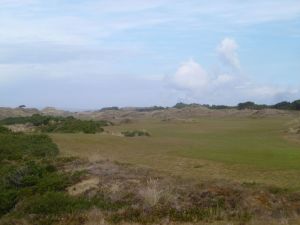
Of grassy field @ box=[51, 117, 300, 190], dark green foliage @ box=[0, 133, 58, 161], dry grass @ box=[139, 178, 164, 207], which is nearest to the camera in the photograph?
dry grass @ box=[139, 178, 164, 207]

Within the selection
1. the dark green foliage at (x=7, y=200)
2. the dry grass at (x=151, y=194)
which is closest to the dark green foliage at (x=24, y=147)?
the dark green foliage at (x=7, y=200)

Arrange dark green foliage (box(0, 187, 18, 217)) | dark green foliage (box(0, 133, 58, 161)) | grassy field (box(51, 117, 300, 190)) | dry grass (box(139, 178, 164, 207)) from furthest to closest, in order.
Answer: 1. dark green foliage (box(0, 133, 58, 161))
2. grassy field (box(51, 117, 300, 190))
3. dark green foliage (box(0, 187, 18, 217))
4. dry grass (box(139, 178, 164, 207))

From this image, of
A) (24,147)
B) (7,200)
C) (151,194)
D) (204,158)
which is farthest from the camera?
(24,147)

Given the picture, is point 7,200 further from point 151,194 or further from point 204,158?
point 204,158

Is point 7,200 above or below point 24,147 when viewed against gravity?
below

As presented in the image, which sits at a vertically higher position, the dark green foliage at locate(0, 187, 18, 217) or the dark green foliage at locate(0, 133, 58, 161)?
the dark green foliage at locate(0, 133, 58, 161)

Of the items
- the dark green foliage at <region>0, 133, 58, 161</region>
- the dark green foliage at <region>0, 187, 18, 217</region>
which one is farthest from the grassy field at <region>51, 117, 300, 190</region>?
the dark green foliage at <region>0, 187, 18, 217</region>

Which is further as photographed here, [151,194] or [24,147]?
[24,147]

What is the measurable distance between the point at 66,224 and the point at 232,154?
16268 mm

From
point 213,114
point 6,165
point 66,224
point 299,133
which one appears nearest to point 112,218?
point 66,224

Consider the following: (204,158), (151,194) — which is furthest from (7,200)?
(204,158)

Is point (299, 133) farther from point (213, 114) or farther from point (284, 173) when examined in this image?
point (213, 114)

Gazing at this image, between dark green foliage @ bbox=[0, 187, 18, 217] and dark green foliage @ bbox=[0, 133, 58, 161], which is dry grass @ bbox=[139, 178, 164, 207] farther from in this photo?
dark green foliage @ bbox=[0, 133, 58, 161]

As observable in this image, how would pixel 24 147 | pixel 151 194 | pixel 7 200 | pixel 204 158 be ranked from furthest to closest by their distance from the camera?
pixel 24 147
pixel 204 158
pixel 7 200
pixel 151 194
